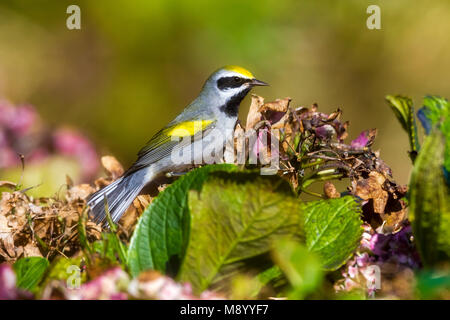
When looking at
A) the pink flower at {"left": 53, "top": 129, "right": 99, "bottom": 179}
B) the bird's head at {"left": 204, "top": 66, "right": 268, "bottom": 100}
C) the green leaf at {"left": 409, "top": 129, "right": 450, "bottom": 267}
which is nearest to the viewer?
the green leaf at {"left": 409, "top": 129, "right": 450, "bottom": 267}

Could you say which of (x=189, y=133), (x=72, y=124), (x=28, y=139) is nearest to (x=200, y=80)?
(x=72, y=124)

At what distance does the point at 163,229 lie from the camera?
676 millimetres

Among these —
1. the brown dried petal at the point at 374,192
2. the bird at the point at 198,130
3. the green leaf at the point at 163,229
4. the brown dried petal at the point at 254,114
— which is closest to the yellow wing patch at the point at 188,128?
the bird at the point at 198,130

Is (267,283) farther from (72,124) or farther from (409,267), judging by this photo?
(72,124)

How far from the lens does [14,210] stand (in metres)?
0.98

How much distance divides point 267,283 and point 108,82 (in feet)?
7.71

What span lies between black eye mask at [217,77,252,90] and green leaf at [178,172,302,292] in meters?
1.59

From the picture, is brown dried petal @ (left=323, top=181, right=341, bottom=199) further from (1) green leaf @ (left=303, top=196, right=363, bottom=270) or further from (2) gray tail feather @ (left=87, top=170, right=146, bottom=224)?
(2) gray tail feather @ (left=87, top=170, right=146, bottom=224)

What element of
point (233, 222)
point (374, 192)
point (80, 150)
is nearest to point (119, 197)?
point (80, 150)

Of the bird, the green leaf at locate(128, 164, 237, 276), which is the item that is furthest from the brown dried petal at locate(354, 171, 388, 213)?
the bird

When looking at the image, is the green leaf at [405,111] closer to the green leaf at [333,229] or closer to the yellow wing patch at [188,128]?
the green leaf at [333,229]

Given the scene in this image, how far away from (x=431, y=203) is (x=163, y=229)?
31 cm

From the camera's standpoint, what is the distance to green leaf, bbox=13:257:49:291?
65 cm

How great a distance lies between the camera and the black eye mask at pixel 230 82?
2179 mm
